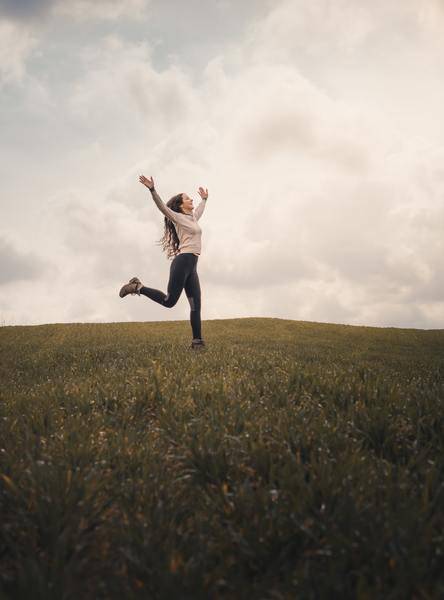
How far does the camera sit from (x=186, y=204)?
32.5 ft

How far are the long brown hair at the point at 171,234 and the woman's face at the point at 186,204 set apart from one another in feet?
0.32

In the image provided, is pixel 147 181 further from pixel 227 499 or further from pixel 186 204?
pixel 227 499

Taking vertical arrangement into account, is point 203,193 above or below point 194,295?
above

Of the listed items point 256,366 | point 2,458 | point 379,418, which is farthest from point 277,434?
point 256,366

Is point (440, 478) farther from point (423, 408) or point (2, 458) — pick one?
point (2, 458)

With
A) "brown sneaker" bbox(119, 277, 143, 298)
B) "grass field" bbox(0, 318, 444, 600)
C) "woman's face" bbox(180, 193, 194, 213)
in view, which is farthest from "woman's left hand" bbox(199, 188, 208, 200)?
"grass field" bbox(0, 318, 444, 600)

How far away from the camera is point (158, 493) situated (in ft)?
8.29

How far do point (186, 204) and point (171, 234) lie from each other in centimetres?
89

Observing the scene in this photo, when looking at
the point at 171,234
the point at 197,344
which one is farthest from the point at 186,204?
the point at 197,344

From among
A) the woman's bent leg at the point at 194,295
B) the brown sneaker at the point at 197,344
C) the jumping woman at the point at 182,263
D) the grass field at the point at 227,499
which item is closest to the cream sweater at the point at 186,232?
the jumping woman at the point at 182,263

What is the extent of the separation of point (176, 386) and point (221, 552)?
2741 millimetres

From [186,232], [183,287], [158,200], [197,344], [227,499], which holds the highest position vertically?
[158,200]

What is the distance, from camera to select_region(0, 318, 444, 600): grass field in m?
1.83

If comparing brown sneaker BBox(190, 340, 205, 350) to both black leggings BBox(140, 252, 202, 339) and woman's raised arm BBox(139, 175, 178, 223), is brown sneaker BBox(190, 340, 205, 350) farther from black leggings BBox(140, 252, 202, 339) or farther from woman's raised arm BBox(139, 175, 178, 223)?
woman's raised arm BBox(139, 175, 178, 223)
